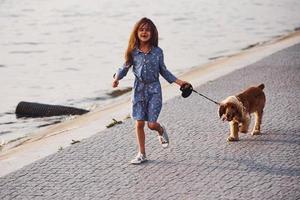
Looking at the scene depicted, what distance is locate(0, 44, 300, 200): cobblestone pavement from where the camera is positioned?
619 centimetres

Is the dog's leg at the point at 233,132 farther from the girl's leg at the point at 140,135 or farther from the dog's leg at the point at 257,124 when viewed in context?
the girl's leg at the point at 140,135

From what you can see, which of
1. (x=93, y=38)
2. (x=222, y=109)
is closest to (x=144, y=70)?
(x=222, y=109)

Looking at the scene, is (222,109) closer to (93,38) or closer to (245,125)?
(245,125)

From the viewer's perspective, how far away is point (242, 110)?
770 centimetres

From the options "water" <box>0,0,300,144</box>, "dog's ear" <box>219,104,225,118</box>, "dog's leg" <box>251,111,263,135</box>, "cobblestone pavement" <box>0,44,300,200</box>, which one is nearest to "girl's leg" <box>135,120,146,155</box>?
"cobblestone pavement" <box>0,44,300,200</box>

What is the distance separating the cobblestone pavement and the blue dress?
1.93 ft

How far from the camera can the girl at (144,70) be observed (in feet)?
22.6

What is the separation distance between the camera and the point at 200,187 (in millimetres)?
6242

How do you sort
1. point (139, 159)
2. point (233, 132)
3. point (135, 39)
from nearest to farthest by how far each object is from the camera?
point (135, 39)
point (139, 159)
point (233, 132)

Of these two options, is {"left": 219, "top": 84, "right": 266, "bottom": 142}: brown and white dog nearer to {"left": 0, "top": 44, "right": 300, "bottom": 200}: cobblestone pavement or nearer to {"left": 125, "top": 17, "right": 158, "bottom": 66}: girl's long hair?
{"left": 0, "top": 44, "right": 300, "bottom": 200}: cobblestone pavement

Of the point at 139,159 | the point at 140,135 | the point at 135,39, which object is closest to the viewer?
the point at 135,39

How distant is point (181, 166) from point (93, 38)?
16533mm

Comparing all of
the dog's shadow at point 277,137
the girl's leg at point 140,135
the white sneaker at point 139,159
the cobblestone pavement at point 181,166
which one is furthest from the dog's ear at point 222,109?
the white sneaker at point 139,159

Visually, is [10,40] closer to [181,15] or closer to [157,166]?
[181,15]
